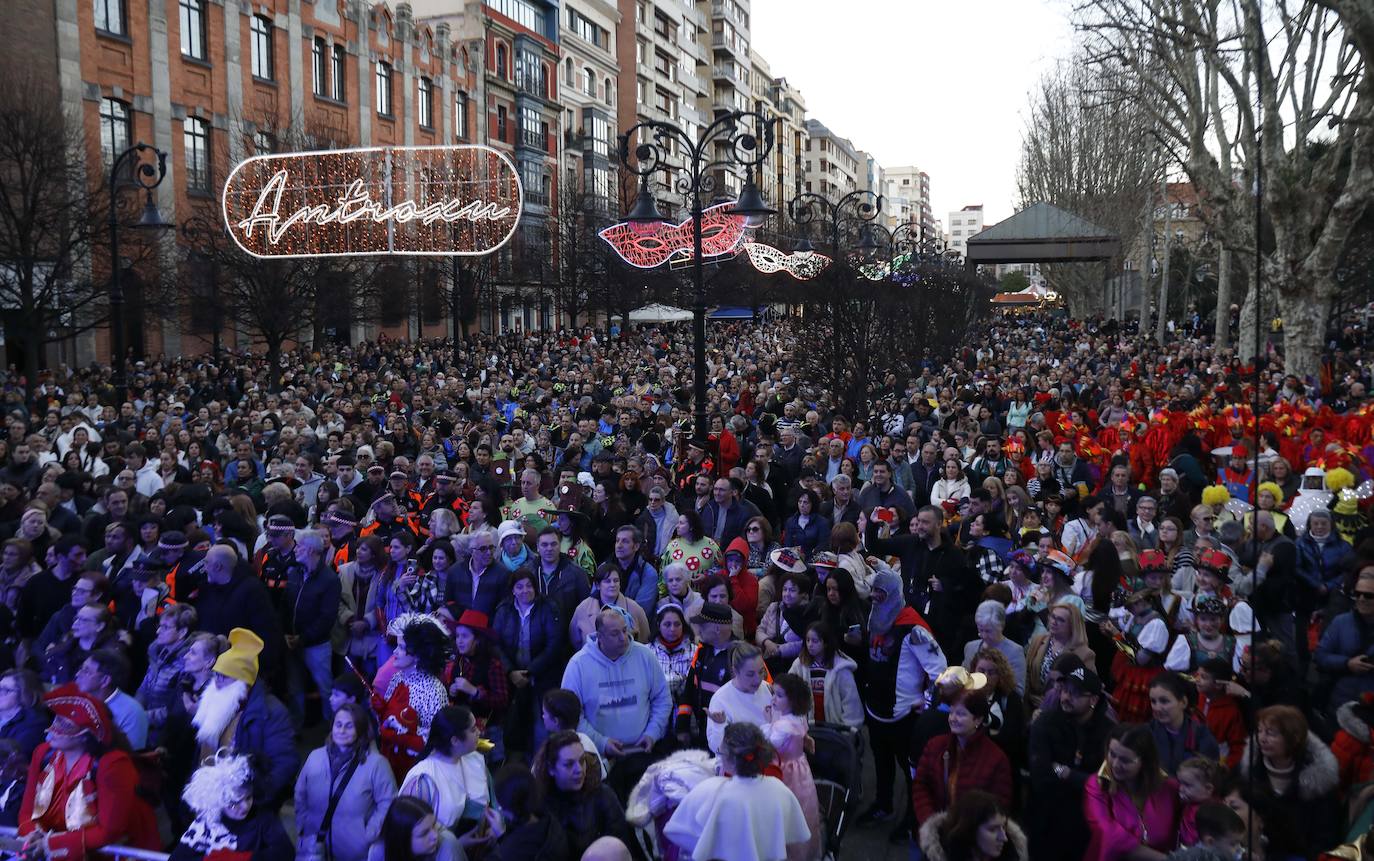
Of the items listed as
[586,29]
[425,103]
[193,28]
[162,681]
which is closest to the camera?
[162,681]

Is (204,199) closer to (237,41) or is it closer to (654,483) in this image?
(237,41)

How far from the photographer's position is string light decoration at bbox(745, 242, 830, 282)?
67.8 ft

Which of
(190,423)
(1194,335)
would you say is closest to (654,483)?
(190,423)

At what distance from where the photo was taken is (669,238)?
58.6 ft

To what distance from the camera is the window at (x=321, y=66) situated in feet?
127

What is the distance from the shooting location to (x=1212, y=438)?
503 inches

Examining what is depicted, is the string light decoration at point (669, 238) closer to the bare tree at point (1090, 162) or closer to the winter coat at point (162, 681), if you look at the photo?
the winter coat at point (162, 681)

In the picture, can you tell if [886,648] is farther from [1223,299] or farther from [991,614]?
[1223,299]

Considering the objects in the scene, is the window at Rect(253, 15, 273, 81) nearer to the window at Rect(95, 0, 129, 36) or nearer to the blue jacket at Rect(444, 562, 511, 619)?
the window at Rect(95, 0, 129, 36)

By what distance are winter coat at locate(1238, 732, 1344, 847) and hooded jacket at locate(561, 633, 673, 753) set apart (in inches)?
105

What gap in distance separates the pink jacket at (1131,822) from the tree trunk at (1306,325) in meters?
19.7

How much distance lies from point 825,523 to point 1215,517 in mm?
2915

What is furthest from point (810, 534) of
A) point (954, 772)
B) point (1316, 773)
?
point (1316, 773)

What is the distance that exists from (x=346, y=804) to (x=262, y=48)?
37142 mm
